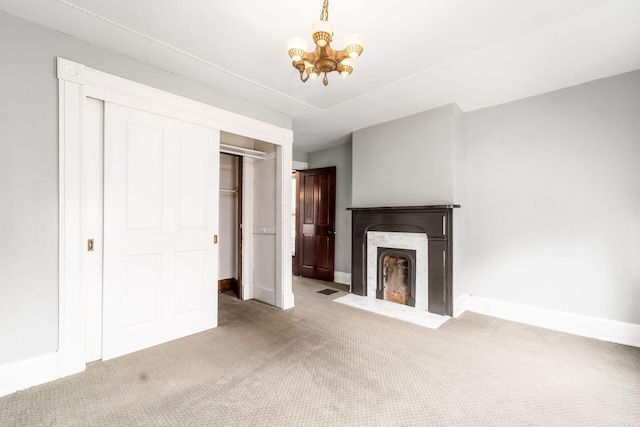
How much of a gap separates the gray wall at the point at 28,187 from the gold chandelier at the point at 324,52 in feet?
6.37

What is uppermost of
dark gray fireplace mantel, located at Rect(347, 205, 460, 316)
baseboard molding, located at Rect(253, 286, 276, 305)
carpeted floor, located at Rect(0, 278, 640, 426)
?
dark gray fireplace mantel, located at Rect(347, 205, 460, 316)

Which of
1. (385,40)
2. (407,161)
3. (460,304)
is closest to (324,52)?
(385,40)

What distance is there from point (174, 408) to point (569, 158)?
4.44 meters

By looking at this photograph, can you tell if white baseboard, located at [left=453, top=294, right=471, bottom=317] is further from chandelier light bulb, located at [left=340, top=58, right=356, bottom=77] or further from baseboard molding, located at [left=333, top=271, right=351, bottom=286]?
chandelier light bulb, located at [left=340, top=58, right=356, bottom=77]

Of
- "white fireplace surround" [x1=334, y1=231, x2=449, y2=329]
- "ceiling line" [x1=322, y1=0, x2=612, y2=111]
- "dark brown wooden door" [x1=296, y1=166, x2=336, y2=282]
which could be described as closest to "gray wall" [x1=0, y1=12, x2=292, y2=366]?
"ceiling line" [x1=322, y1=0, x2=612, y2=111]

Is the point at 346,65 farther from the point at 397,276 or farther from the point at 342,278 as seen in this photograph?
the point at 342,278

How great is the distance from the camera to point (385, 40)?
224 centimetres

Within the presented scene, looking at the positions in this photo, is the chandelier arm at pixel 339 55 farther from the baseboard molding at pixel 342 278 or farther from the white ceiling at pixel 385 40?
the baseboard molding at pixel 342 278

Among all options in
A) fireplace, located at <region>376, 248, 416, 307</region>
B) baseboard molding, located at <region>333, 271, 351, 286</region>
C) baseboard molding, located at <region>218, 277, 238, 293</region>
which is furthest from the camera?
baseboard molding, located at <region>333, 271, 351, 286</region>

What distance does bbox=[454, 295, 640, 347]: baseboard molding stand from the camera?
8.89 ft

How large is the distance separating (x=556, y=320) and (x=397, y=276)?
1860mm

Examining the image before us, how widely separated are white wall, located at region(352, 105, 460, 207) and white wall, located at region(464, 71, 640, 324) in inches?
20.3

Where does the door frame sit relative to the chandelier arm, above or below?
below

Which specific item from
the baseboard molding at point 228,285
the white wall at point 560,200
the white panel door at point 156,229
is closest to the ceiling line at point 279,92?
the white panel door at point 156,229
